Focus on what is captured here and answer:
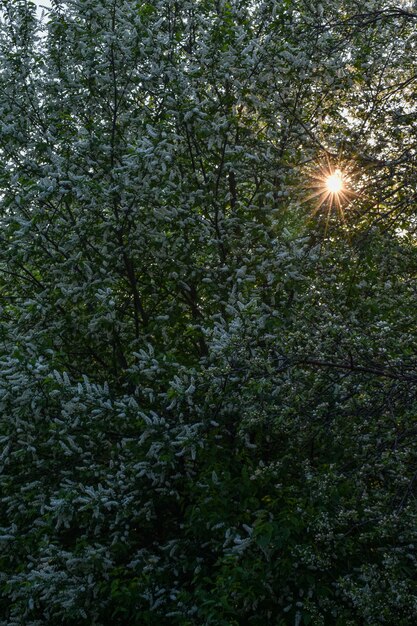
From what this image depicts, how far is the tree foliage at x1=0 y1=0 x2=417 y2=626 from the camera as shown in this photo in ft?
19.8

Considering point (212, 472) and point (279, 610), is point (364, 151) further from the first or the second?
point (279, 610)

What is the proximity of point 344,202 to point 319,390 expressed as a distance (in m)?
2.83

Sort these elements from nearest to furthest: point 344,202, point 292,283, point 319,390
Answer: point 319,390 < point 292,283 < point 344,202

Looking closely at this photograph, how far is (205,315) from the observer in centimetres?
864

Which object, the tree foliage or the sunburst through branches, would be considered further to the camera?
the sunburst through branches

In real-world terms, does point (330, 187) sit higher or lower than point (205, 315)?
higher

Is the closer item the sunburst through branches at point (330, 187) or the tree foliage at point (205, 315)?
the tree foliage at point (205, 315)

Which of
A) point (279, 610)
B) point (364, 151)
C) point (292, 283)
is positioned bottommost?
point (279, 610)

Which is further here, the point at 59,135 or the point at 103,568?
the point at 59,135

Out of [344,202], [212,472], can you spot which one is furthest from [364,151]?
[212,472]

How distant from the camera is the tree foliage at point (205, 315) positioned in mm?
6031

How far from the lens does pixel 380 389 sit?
5.76 meters

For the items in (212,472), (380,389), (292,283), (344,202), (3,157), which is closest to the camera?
(380,389)

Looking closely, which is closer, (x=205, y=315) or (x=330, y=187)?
(x=330, y=187)
